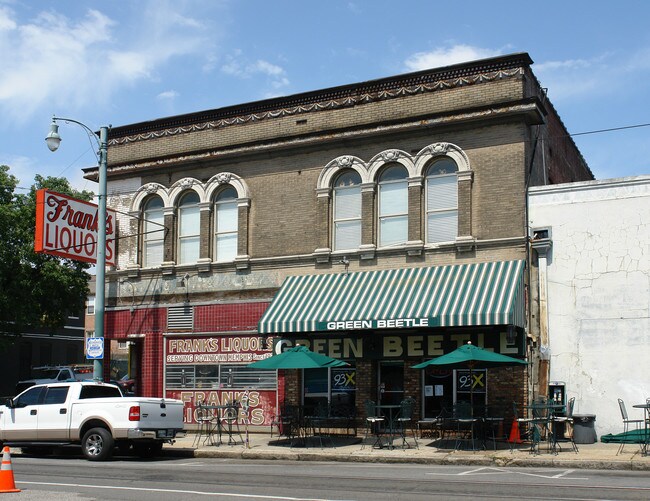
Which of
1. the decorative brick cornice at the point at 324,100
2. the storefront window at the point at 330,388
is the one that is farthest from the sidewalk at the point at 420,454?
the decorative brick cornice at the point at 324,100

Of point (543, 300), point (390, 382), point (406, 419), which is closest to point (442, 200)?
point (543, 300)

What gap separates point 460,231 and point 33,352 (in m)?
39.5

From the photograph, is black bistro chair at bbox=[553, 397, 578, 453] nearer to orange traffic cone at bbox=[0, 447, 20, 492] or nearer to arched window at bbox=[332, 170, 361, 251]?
arched window at bbox=[332, 170, 361, 251]

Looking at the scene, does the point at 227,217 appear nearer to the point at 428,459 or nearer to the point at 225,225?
the point at 225,225

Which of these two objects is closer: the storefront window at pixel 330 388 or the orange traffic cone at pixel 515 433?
the orange traffic cone at pixel 515 433

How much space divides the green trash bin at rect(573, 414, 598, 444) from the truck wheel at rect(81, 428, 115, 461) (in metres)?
10.2

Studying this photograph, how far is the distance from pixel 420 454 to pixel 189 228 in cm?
1103

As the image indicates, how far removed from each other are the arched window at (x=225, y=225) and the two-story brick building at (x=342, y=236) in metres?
0.05

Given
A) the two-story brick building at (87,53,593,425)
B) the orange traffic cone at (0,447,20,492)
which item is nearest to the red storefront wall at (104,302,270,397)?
the two-story brick building at (87,53,593,425)

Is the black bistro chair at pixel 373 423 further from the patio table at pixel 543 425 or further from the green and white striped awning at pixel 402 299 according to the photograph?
the patio table at pixel 543 425

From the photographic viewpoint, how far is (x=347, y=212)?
23.0 meters

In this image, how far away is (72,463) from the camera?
17.6 m

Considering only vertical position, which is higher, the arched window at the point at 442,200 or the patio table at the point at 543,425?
the arched window at the point at 442,200

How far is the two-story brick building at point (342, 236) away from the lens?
2052cm
